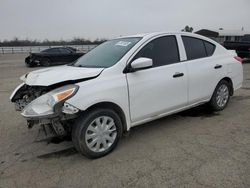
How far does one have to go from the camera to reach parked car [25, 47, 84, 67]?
17.2 meters

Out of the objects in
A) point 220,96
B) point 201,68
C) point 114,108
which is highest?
point 201,68

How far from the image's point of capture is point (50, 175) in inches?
118

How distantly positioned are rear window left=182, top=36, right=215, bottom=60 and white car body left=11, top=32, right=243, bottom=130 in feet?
0.27

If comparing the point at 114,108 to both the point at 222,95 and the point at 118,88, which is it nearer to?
the point at 118,88

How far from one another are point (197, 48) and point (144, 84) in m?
1.58

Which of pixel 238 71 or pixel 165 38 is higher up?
pixel 165 38

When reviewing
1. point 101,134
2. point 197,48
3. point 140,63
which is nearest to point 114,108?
point 101,134

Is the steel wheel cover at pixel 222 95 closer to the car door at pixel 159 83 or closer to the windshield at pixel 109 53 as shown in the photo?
the car door at pixel 159 83

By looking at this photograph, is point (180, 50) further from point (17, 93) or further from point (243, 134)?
point (17, 93)

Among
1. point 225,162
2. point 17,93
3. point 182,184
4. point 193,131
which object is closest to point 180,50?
point 193,131

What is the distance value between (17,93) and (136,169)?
220 cm

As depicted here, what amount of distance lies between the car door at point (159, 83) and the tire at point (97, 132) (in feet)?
1.12

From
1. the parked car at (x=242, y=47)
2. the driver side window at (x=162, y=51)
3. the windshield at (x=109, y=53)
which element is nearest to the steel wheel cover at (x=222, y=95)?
the driver side window at (x=162, y=51)

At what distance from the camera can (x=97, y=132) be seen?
329cm
